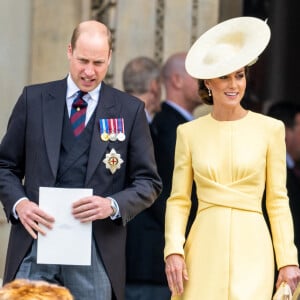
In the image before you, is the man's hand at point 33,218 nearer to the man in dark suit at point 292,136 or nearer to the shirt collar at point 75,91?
the shirt collar at point 75,91

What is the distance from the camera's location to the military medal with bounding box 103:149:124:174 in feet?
23.8

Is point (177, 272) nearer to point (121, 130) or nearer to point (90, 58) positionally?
point (121, 130)

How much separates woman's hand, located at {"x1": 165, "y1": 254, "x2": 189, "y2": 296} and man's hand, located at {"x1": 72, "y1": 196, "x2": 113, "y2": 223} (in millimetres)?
383

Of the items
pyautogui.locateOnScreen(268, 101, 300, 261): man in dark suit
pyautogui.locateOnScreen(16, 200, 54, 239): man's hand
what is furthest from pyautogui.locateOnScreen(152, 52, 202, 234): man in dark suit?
pyautogui.locateOnScreen(16, 200, 54, 239): man's hand

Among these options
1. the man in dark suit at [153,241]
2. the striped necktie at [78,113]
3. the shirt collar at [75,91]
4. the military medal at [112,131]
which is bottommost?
the man in dark suit at [153,241]

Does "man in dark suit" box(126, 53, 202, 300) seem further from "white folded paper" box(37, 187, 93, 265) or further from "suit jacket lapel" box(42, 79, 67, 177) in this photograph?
"white folded paper" box(37, 187, 93, 265)

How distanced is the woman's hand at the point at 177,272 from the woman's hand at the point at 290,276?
0.44 m

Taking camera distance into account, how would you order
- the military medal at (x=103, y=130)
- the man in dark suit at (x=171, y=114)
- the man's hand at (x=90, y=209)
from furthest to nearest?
1. the man in dark suit at (x=171, y=114)
2. the military medal at (x=103, y=130)
3. the man's hand at (x=90, y=209)

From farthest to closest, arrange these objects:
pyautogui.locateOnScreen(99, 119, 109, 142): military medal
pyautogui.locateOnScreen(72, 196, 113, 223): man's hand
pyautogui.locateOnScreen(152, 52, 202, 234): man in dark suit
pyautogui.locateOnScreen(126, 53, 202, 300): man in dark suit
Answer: pyautogui.locateOnScreen(126, 53, 202, 300): man in dark suit, pyautogui.locateOnScreen(152, 52, 202, 234): man in dark suit, pyautogui.locateOnScreen(99, 119, 109, 142): military medal, pyautogui.locateOnScreen(72, 196, 113, 223): man's hand

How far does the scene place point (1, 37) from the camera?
34.1ft

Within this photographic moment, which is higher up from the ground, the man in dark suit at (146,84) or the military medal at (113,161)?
the man in dark suit at (146,84)

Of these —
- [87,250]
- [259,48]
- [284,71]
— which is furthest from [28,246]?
[284,71]

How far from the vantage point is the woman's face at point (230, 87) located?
283 inches

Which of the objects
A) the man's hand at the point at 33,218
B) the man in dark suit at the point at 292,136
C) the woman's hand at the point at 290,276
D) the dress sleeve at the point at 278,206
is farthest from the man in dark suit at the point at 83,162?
the man in dark suit at the point at 292,136
